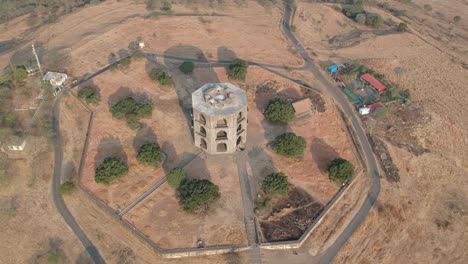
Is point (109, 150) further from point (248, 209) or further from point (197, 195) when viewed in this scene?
point (248, 209)

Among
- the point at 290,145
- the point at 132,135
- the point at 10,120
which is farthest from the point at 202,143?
the point at 10,120

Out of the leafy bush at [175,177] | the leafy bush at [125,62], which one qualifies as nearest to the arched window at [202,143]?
the leafy bush at [175,177]

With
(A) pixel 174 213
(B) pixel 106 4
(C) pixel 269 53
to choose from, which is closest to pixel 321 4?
(C) pixel 269 53

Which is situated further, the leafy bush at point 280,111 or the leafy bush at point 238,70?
the leafy bush at point 238,70

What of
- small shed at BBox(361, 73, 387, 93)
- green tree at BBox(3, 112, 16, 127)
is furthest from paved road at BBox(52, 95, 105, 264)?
small shed at BBox(361, 73, 387, 93)

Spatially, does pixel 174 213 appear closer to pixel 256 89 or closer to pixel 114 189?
pixel 114 189

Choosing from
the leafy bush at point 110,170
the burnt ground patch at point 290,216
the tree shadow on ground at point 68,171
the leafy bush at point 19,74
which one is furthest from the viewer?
the leafy bush at point 19,74

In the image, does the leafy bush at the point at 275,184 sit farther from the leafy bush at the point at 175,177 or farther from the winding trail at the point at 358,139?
the leafy bush at the point at 175,177

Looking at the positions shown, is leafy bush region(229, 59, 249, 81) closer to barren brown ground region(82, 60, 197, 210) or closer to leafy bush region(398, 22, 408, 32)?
barren brown ground region(82, 60, 197, 210)
